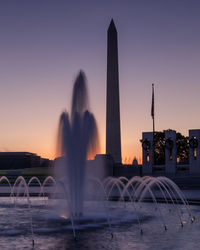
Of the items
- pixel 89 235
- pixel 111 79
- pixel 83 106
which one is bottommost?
pixel 89 235

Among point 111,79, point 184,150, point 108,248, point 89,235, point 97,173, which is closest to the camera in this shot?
point 108,248

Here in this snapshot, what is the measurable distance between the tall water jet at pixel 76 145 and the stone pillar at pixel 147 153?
110 feet

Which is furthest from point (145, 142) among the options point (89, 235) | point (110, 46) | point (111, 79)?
point (89, 235)

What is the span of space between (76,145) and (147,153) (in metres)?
35.7

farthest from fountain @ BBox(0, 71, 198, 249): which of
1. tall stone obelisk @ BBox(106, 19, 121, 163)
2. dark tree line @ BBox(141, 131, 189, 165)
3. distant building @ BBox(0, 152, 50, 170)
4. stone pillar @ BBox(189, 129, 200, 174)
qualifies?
distant building @ BBox(0, 152, 50, 170)

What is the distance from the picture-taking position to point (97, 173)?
52156 millimetres

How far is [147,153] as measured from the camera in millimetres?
51750

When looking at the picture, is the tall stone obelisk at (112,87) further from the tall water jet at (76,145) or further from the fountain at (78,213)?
the tall water jet at (76,145)

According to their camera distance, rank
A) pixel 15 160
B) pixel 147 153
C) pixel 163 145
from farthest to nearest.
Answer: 1. pixel 15 160
2. pixel 163 145
3. pixel 147 153

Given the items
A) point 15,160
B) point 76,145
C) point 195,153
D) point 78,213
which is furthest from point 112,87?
point 15,160

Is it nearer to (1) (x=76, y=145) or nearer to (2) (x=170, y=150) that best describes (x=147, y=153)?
(2) (x=170, y=150)

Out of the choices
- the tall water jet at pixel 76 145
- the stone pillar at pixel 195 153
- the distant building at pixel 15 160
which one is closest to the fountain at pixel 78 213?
Result: the tall water jet at pixel 76 145

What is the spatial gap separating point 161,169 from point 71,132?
3781 centimetres

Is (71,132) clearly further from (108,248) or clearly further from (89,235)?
(108,248)
